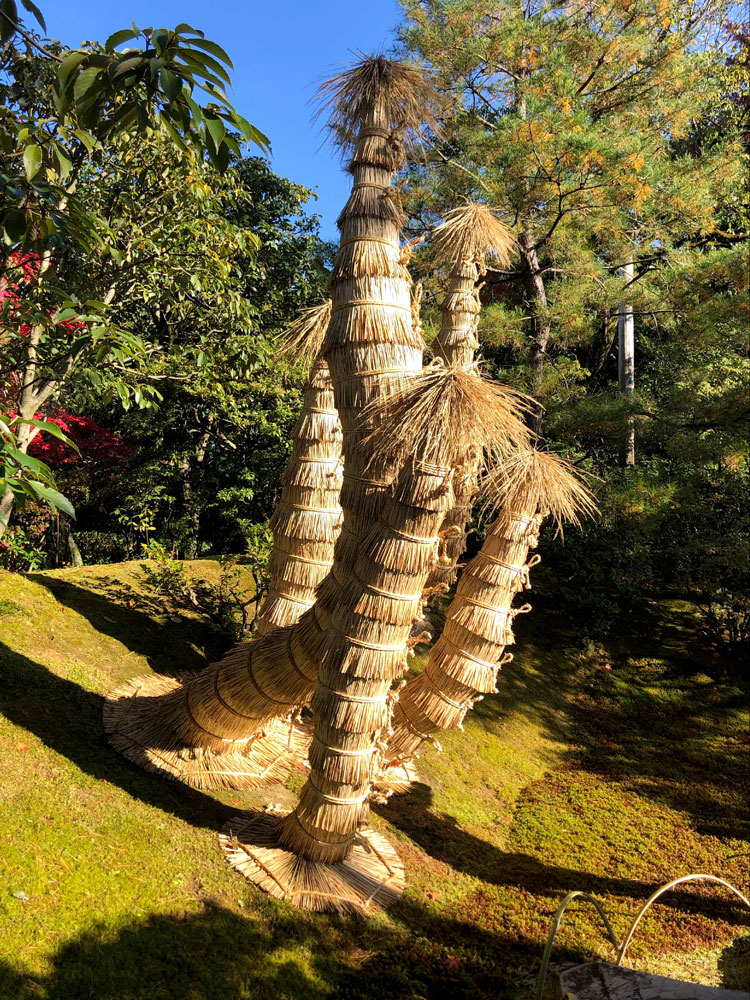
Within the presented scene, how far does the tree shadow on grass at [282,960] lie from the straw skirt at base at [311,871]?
76mm

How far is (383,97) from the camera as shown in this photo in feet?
10.8

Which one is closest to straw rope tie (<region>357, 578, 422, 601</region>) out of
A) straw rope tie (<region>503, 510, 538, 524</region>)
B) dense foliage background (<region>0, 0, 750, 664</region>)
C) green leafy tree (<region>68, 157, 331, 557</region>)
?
straw rope tie (<region>503, 510, 538, 524</region>)

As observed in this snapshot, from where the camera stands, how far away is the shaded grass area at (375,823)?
2879 millimetres

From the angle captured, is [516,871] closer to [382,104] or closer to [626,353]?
[382,104]

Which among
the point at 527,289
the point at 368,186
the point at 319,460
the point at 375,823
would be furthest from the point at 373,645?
the point at 527,289

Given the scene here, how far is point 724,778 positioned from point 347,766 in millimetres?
4575

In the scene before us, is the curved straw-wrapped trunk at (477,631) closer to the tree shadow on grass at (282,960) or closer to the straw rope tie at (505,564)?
the straw rope tie at (505,564)

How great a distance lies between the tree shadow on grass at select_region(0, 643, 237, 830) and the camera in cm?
387

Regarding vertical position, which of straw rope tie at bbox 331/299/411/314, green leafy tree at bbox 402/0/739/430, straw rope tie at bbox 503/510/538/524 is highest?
green leafy tree at bbox 402/0/739/430

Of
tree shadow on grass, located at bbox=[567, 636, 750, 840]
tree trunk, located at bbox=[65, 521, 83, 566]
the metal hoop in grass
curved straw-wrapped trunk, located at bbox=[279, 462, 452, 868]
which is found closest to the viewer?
the metal hoop in grass

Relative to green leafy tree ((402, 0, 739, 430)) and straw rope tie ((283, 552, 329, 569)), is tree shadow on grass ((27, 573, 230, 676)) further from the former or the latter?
green leafy tree ((402, 0, 739, 430))

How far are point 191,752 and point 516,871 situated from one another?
2.16 meters

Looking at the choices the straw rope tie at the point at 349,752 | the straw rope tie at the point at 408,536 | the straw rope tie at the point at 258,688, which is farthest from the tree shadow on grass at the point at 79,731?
the straw rope tie at the point at 408,536

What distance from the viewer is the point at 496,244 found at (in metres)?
4.74
